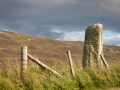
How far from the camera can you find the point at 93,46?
17734 mm

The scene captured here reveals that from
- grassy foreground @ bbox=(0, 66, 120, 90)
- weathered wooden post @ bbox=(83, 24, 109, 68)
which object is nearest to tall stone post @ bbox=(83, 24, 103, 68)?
weathered wooden post @ bbox=(83, 24, 109, 68)

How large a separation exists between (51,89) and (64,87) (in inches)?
24.0

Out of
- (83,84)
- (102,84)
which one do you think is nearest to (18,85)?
(83,84)

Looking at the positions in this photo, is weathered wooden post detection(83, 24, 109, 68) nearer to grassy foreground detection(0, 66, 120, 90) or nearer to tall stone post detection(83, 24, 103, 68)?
tall stone post detection(83, 24, 103, 68)

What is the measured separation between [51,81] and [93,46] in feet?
20.8

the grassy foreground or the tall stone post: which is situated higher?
the tall stone post

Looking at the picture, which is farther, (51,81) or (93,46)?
(93,46)

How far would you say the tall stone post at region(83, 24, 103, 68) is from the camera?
17297mm

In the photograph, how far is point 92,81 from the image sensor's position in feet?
45.6

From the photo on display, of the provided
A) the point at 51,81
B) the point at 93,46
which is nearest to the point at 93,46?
the point at 93,46

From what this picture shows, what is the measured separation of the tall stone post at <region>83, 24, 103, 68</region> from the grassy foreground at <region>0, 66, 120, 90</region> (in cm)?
231

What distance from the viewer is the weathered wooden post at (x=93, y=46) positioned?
17297 mm

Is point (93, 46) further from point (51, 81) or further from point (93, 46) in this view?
point (51, 81)

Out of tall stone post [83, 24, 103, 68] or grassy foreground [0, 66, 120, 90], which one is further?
tall stone post [83, 24, 103, 68]
